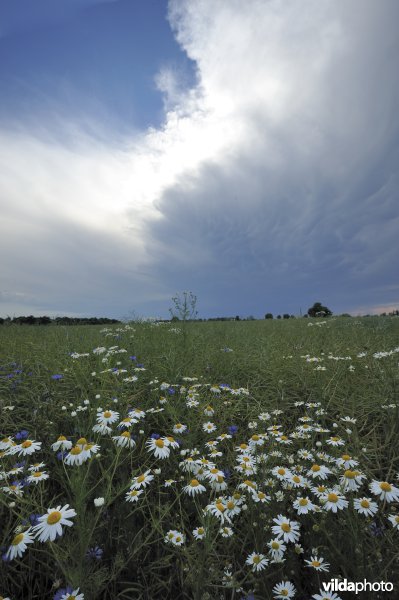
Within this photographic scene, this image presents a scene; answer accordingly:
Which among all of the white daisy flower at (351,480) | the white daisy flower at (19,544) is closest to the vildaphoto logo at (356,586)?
the white daisy flower at (351,480)

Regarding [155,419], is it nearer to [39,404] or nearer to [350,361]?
[39,404]

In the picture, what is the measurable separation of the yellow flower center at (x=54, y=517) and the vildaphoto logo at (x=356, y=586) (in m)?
1.31

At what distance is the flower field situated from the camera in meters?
1.64

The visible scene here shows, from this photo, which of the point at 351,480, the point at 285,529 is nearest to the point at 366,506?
the point at 351,480

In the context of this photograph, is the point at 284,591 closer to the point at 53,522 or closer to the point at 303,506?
the point at 303,506

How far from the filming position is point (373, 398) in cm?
376

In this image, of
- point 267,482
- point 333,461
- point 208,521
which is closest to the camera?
point 208,521

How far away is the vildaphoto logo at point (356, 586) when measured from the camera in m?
1.48

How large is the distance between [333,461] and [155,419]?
1692 mm

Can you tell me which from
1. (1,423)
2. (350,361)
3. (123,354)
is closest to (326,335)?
(350,361)

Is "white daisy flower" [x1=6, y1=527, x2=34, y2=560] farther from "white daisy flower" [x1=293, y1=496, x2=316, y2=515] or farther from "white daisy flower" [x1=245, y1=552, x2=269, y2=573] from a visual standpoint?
"white daisy flower" [x1=293, y1=496, x2=316, y2=515]

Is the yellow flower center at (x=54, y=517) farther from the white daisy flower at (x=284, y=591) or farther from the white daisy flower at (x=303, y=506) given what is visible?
the white daisy flower at (x=303, y=506)

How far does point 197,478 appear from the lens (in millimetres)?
2225

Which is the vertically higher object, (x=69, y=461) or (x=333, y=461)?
(x=69, y=461)
